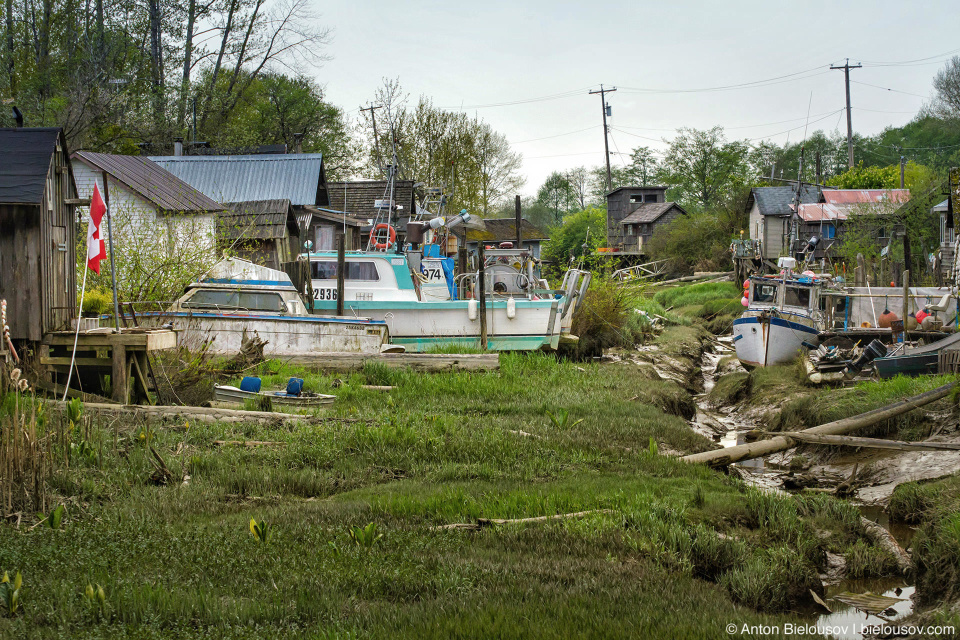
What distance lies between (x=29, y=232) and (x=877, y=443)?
11.1 m

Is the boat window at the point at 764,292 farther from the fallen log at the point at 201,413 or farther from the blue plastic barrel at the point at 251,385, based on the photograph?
the fallen log at the point at 201,413

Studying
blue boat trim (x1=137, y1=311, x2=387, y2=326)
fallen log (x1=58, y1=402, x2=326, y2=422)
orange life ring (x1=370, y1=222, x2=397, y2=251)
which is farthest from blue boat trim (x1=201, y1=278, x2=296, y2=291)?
fallen log (x1=58, y1=402, x2=326, y2=422)

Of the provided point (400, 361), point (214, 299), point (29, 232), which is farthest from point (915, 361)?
point (29, 232)

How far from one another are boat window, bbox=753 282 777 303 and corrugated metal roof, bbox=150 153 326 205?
15903mm

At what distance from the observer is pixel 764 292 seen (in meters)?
25.5

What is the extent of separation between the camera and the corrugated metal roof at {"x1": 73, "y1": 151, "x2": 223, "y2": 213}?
21703 mm

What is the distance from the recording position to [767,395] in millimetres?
19078

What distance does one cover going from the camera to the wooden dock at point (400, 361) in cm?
1655

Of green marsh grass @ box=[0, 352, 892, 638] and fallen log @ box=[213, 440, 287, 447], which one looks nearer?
green marsh grass @ box=[0, 352, 892, 638]

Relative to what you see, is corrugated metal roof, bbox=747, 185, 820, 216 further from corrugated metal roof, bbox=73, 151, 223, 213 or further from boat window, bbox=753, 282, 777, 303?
corrugated metal roof, bbox=73, 151, 223, 213

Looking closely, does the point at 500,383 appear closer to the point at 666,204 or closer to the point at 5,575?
the point at 5,575

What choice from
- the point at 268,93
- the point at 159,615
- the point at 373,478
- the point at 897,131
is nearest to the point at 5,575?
the point at 159,615

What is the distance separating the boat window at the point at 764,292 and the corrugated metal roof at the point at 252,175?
15.9 metres

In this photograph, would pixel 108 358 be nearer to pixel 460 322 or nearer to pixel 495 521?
pixel 495 521
